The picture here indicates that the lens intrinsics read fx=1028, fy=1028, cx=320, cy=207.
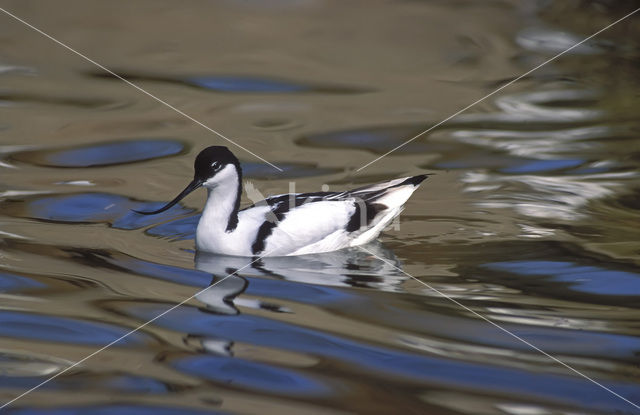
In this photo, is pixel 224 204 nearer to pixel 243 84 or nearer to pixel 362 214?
pixel 362 214

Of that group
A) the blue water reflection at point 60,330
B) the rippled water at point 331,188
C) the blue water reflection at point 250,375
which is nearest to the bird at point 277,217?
the rippled water at point 331,188

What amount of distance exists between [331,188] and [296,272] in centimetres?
183

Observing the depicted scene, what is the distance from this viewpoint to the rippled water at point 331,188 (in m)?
5.43

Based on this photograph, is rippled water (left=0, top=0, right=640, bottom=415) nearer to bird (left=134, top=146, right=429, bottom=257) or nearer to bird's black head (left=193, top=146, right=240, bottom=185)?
bird (left=134, top=146, right=429, bottom=257)

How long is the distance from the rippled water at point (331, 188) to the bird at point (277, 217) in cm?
16

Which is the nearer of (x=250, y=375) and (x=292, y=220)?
(x=250, y=375)

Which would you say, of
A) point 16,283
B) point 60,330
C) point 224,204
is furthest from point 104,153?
point 60,330

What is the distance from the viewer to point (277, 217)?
287 inches

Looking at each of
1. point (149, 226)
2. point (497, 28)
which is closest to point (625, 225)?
point (149, 226)

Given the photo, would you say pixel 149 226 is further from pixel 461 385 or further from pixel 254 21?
pixel 254 21

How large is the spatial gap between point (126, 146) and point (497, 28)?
5372 millimetres

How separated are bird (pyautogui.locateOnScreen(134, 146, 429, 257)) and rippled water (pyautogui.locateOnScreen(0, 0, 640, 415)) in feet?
0.54

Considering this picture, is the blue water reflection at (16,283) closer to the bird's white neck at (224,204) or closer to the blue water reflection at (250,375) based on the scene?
the bird's white neck at (224,204)

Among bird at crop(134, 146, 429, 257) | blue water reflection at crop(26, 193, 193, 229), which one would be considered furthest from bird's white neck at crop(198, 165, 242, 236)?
blue water reflection at crop(26, 193, 193, 229)
